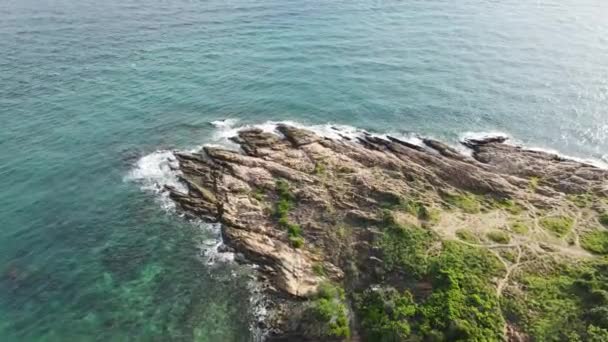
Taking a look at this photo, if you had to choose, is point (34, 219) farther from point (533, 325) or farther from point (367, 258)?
point (533, 325)

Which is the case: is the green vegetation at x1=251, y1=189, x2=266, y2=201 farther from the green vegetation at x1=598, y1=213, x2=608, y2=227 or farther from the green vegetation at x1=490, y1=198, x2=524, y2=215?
the green vegetation at x1=598, y1=213, x2=608, y2=227

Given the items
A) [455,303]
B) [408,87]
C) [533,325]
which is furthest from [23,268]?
[408,87]

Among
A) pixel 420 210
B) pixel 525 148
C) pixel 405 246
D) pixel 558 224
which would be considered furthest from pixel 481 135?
pixel 405 246

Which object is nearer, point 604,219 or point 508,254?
point 508,254

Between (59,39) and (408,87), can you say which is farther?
(59,39)

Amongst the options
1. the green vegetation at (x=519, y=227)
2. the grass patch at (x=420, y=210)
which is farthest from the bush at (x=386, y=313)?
the green vegetation at (x=519, y=227)

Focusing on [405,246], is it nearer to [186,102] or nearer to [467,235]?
[467,235]

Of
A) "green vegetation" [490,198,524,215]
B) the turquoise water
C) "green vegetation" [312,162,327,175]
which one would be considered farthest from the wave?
"green vegetation" [490,198,524,215]
